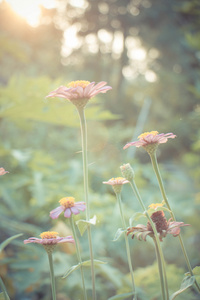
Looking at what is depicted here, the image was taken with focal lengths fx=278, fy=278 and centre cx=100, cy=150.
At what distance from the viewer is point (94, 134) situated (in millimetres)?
1511

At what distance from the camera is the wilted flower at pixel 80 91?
163 mm

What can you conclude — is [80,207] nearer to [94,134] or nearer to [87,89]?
[87,89]

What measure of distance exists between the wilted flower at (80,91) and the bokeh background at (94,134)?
0.04m

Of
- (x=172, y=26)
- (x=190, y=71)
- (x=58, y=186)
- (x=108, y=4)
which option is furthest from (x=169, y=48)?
(x=58, y=186)

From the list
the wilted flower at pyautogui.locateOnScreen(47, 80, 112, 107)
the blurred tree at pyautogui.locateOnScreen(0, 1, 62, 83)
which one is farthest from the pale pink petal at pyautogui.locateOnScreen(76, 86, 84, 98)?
the blurred tree at pyautogui.locateOnScreen(0, 1, 62, 83)

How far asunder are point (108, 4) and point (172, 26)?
29.8 inches

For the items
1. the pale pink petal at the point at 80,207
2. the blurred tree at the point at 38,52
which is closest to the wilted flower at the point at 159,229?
the pale pink petal at the point at 80,207

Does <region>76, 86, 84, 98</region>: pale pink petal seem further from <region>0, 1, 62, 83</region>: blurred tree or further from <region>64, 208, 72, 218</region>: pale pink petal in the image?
<region>0, 1, 62, 83</region>: blurred tree

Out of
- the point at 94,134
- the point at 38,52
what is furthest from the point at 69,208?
the point at 38,52

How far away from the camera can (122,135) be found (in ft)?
5.15

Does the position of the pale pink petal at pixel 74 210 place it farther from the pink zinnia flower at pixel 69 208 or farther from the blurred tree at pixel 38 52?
the blurred tree at pixel 38 52

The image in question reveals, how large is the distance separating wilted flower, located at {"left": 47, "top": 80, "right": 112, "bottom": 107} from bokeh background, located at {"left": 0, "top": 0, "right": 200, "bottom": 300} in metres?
0.04

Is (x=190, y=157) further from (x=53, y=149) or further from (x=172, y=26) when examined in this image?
(x=172, y=26)

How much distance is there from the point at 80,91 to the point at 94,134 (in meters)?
1.34
